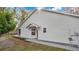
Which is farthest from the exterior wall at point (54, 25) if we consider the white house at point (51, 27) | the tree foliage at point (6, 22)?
the tree foliage at point (6, 22)

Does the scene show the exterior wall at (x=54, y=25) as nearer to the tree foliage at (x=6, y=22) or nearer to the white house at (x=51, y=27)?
the white house at (x=51, y=27)

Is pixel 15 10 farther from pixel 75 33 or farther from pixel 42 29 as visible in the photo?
pixel 75 33

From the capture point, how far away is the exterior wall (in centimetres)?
214

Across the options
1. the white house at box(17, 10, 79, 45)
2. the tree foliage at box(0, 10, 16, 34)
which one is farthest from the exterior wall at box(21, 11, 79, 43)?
the tree foliage at box(0, 10, 16, 34)

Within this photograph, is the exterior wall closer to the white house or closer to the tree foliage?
the white house

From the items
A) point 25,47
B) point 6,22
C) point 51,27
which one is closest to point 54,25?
point 51,27

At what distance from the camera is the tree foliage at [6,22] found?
7.19 ft

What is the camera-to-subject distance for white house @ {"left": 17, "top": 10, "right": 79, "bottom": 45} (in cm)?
214

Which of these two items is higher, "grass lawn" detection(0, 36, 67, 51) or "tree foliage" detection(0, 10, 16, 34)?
"tree foliage" detection(0, 10, 16, 34)

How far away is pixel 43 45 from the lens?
2186mm

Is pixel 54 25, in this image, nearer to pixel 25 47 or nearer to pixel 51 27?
pixel 51 27

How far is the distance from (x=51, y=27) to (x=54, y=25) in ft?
0.13
